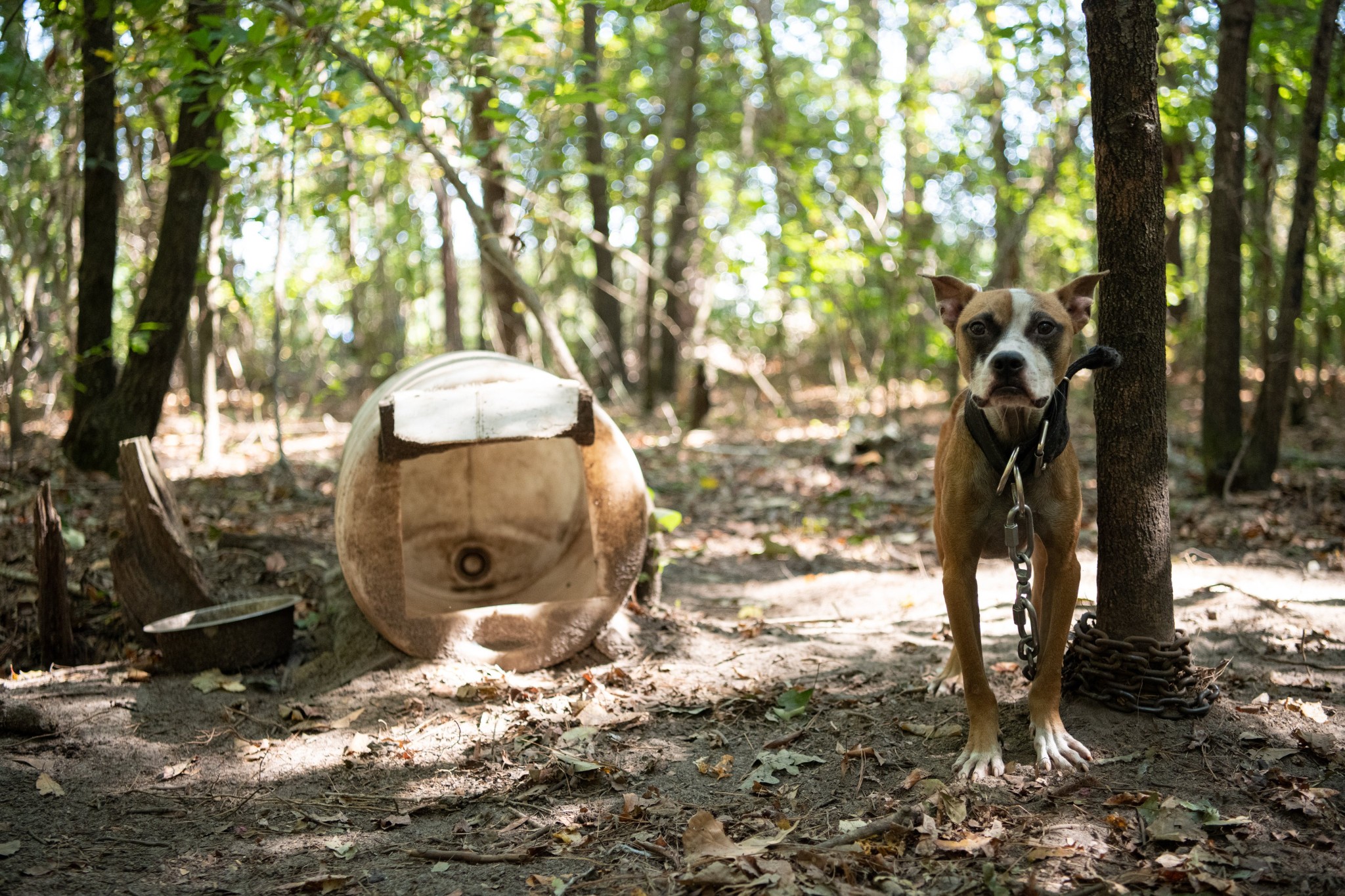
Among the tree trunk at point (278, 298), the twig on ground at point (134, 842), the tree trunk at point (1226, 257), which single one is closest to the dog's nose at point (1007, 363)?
the twig on ground at point (134, 842)

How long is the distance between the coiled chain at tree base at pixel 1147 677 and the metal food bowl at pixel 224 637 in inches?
132

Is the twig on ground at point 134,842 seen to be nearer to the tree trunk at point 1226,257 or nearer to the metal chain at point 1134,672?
the metal chain at point 1134,672

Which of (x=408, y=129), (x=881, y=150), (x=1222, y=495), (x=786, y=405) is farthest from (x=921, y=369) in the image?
(x=408, y=129)

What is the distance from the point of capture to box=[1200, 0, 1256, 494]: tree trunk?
598 centimetres

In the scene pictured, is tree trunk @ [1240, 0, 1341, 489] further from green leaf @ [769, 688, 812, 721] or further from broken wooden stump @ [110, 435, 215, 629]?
broken wooden stump @ [110, 435, 215, 629]

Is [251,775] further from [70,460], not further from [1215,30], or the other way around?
[1215,30]

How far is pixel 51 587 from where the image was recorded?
4102 millimetres

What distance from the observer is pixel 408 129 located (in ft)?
17.2

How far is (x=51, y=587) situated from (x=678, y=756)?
9.41 ft

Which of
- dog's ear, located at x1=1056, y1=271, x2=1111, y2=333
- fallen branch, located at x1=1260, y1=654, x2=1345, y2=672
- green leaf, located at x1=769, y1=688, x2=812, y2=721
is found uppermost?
dog's ear, located at x1=1056, y1=271, x2=1111, y2=333

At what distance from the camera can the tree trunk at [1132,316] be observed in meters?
3.03

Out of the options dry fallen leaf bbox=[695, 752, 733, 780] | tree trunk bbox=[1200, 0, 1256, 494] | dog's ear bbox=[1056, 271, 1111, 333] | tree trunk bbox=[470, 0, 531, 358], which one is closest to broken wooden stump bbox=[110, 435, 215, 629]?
dry fallen leaf bbox=[695, 752, 733, 780]

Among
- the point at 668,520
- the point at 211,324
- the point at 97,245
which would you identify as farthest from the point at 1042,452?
the point at 211,324

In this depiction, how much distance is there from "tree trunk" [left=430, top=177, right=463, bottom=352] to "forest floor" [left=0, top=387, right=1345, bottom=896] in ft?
19.2
